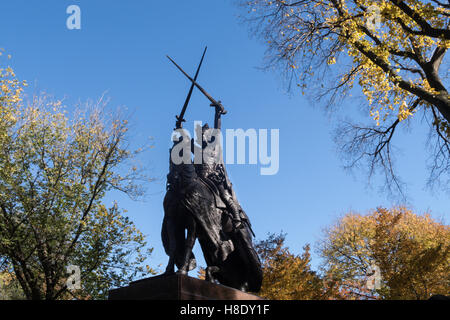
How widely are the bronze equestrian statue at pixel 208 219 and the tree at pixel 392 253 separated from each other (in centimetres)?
1113

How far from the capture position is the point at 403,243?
18.4 meters

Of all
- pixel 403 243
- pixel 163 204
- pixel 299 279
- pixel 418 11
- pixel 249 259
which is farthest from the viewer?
pixel 299 279

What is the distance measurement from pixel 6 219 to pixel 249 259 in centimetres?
1014

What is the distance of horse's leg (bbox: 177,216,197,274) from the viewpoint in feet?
20.5

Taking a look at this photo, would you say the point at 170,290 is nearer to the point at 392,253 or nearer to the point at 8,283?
the point at 392,253

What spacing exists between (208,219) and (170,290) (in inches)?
65.8

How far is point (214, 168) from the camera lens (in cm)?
792

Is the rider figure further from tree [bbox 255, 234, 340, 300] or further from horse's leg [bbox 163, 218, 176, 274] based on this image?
tree [bbox 255, 234, 340, 300]

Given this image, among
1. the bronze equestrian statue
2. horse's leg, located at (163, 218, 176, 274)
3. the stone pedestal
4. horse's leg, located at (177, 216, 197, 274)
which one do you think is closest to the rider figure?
the bronze equestrian statue

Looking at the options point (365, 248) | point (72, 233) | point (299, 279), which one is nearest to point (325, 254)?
point (365, 248)

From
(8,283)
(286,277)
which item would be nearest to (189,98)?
(286,277)

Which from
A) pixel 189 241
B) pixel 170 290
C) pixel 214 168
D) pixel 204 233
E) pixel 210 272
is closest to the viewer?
pixel 170 290

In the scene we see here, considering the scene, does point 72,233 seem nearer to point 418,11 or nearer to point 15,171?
point 15,171
